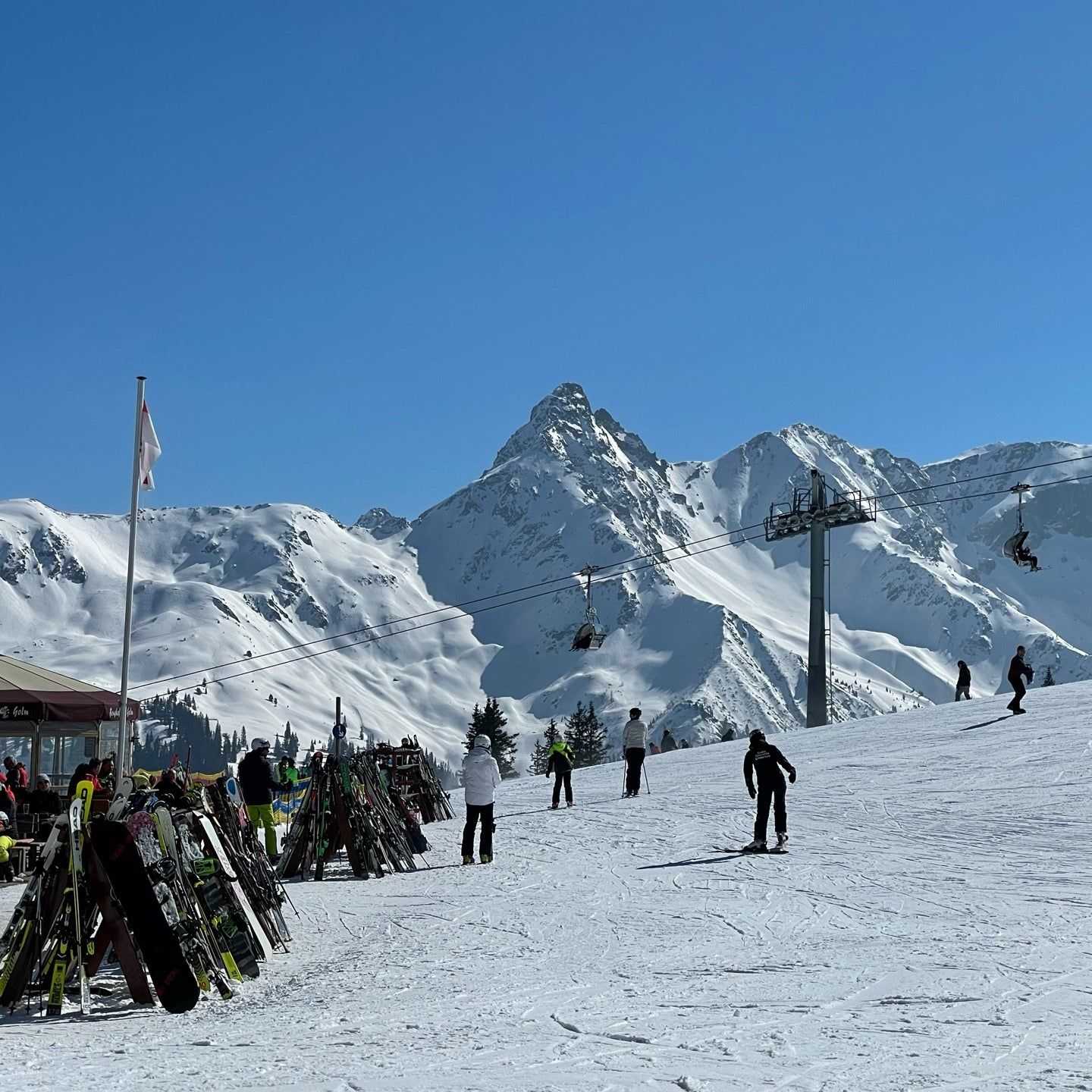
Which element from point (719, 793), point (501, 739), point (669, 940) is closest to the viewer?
point (669, 940)

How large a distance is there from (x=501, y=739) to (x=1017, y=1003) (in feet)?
257

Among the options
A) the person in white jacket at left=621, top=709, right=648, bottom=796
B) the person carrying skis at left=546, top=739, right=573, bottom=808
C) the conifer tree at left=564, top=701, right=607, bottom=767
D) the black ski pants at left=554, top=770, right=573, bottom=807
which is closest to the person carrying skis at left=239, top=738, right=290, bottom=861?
the person carrying skis at left=546, top=739, right=573, bottom=808

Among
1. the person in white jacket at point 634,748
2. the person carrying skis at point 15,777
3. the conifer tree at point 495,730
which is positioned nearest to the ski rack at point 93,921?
the person carrying skis at point 15,777

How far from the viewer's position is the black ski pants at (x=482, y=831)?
15.7 meters

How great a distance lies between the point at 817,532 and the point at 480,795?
2786 centimetres

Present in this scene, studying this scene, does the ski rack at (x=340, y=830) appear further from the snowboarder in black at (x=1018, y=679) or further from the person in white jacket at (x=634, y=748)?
the snowboarder in black at (x=1018, y=679)

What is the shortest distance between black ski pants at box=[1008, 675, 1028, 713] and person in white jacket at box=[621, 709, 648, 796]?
9894mm

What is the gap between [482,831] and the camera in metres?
15.7

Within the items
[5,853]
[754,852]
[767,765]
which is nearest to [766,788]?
[767,765]

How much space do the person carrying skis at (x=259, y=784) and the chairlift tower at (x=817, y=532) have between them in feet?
83.8

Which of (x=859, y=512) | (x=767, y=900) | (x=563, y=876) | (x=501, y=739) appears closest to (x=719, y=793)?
(x=563, y=876)

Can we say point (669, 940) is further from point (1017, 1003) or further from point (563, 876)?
point (563, 876)

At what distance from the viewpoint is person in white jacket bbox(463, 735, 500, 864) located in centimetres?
1557

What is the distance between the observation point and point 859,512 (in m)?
43.9
